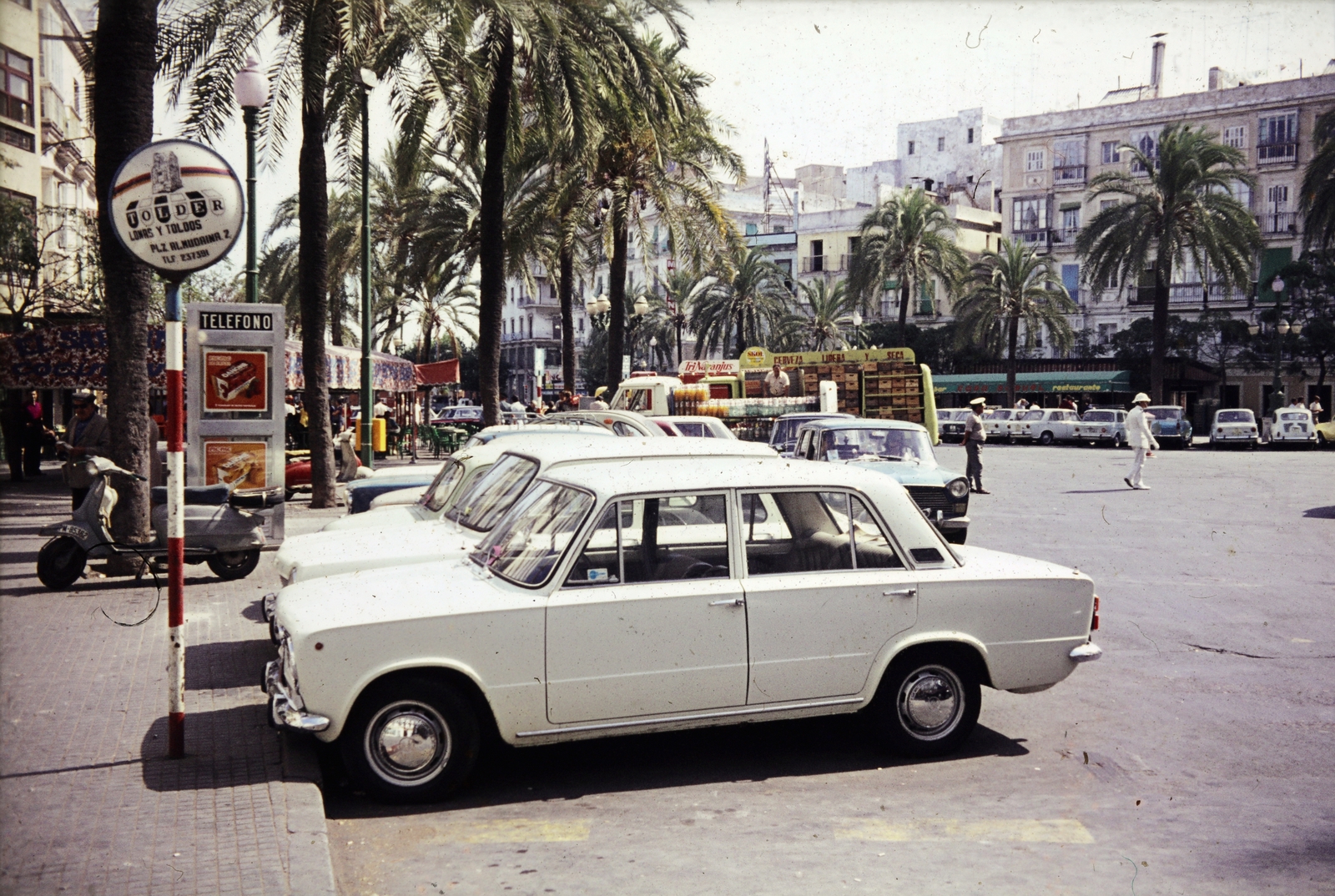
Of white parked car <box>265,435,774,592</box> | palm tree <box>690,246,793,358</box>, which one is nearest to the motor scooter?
white parked car <box>265,435,774,592</box>

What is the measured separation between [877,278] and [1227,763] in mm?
48545

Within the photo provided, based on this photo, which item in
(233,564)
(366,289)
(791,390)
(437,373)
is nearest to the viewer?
(233,564)

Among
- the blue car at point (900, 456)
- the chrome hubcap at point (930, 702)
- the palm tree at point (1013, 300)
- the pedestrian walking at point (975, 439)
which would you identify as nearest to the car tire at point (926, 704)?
the chrome hubcap at point (930, 702)

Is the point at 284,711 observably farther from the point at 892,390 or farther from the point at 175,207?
the point at 892,390

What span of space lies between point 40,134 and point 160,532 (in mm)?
25024

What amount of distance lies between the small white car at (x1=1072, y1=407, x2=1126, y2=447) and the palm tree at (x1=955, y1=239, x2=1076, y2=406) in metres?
7.76

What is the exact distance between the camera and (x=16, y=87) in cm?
2986

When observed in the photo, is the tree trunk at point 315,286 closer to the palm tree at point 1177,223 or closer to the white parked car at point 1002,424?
the palm tree at point 1177,223

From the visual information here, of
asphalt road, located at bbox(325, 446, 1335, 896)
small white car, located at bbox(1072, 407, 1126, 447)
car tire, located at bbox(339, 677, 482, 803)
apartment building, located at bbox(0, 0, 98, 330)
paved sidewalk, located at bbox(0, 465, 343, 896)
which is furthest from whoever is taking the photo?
small white car, located at bbox(1072, 407, 1126, 447)

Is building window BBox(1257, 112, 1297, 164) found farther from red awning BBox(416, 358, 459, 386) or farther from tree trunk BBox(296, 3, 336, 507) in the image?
tree trunk BBox(296, 3, 336, 507)

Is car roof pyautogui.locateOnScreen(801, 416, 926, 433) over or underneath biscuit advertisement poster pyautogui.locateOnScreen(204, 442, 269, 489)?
over

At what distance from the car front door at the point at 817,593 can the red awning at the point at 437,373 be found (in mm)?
30657

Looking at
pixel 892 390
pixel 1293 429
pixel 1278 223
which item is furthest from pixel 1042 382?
pixel 892 390

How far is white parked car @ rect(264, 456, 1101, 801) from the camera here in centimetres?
556
